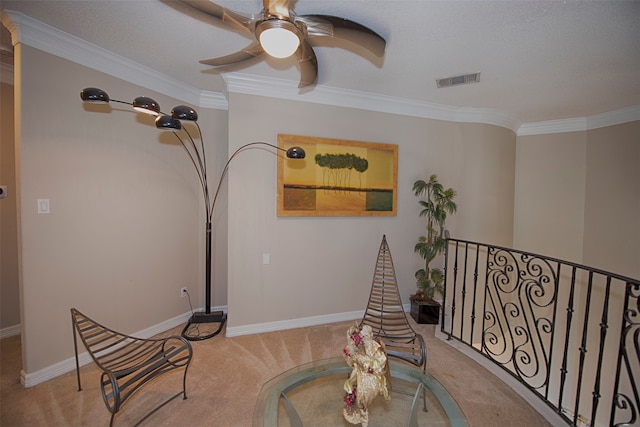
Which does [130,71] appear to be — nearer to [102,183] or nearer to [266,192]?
[102,183]

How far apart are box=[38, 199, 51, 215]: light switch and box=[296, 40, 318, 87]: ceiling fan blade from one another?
2283 millimetres

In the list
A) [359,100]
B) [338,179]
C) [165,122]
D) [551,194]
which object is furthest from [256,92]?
[551,194]

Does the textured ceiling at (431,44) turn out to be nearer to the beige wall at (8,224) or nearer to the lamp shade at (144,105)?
the lamp shade at (144,105)

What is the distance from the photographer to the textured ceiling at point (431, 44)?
1727 mm

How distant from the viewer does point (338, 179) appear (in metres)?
3.10

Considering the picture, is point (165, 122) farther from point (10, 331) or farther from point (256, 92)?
point (10, 331)

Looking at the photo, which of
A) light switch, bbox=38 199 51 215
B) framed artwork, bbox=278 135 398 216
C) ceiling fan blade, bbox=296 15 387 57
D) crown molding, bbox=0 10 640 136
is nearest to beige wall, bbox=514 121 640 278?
crown molding, bbox=0 10 640 136

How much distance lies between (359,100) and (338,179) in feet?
3.23

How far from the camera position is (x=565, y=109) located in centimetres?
337

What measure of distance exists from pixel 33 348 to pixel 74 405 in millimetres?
609

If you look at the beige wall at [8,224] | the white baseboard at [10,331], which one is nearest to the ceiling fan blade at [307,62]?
the beige wall at [8,224]

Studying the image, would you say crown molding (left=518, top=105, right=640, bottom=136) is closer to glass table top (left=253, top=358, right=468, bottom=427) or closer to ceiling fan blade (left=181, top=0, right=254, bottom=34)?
glass table top (left=253, top=358, right=468, bottom=427)

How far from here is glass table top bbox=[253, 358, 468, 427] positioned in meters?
1.39

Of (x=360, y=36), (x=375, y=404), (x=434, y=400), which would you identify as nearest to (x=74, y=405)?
(x=375, y=404)
